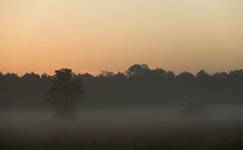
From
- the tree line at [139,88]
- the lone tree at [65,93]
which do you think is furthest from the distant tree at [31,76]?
the lone tree at [65,93]

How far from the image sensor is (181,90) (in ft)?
315

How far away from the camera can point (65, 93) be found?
68.2 metres

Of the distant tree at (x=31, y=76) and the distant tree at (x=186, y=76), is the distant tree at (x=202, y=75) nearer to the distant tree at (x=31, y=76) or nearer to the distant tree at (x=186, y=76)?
the distant tree at (x=186, y=76)

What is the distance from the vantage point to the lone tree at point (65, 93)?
68188 millimetres

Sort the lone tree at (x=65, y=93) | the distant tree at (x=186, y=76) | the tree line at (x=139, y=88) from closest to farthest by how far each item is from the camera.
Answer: the lone tree at (x=65, y=93) < the tree line at (x=139, y=88) < the distant tree at (x=186, y=76)

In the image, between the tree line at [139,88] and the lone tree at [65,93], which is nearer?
A: the lone tree at [65,93]

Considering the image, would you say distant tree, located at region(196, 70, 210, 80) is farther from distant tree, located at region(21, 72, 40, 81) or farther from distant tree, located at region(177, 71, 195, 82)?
distant tree, located at region(21, 72, 40, 81)

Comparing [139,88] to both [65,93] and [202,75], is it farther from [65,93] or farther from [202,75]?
[65,93]

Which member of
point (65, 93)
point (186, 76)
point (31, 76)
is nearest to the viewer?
point (65, 93)

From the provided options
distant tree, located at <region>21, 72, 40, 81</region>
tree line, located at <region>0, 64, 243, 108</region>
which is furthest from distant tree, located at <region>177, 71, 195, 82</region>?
distant tree, located at <region>21, 72, 40, 81</region>

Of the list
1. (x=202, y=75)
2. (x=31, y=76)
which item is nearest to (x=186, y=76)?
(x=202, y=75)

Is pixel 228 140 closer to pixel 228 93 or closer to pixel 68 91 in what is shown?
pixel 68 91

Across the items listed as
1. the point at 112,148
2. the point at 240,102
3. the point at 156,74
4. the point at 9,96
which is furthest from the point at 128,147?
the point at 156,74

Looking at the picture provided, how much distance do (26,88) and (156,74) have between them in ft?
77.6
